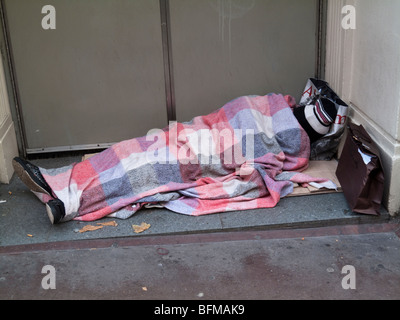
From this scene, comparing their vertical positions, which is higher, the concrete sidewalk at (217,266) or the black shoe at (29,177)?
the black shoe at (29,177)

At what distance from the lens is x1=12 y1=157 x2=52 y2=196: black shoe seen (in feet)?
12.9

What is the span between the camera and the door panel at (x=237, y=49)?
15.1 feet

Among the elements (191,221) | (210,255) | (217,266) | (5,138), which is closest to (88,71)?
(5,138)

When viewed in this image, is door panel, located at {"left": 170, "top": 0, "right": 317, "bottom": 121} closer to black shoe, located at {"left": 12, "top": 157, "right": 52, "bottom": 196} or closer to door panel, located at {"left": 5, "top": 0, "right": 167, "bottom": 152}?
door panel, located at {"left": 5, "top": 0, "right": 167, "bottom": 152}

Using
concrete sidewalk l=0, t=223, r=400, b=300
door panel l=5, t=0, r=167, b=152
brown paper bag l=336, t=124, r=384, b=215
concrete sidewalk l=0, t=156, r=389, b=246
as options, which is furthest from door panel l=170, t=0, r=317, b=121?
concrete sidewalk l=0, t=223, r=400, b=300

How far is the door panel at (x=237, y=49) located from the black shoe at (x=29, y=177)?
4.61ft

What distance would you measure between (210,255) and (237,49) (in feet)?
6.44

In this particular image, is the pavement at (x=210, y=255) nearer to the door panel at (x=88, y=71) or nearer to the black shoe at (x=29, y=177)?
the black shoe at (x=29, y=177)

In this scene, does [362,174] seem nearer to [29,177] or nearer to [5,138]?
[29,177]

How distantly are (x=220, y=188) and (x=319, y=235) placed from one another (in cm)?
81

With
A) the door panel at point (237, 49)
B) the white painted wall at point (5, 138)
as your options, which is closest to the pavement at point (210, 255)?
the white painted wall at point (5, 138)

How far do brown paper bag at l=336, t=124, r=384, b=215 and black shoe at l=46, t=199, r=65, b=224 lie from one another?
2.02 m

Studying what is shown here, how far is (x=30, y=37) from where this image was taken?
4.55 m
